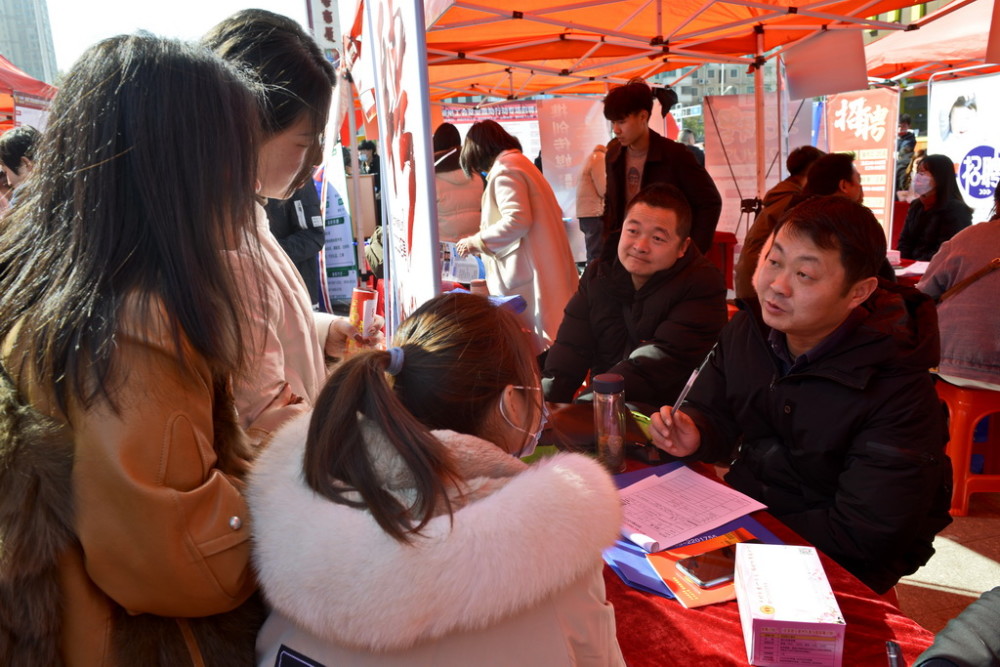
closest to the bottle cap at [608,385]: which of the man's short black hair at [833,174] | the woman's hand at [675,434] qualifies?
the woman's hand at [675,434]

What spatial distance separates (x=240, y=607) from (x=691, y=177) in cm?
377

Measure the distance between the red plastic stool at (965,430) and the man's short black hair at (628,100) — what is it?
2198 millimetres

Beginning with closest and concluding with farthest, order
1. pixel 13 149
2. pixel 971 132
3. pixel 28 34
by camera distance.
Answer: pixel 28 34, pixel 13 149, pixel 971 132

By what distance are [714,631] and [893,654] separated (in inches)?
9.7

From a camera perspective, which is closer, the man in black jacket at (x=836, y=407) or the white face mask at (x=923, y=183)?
the man in black jacket at (x=836, y=407)

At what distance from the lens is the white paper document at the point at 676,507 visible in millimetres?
1379

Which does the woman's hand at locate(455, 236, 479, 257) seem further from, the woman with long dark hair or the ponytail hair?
the woman with long dark hair

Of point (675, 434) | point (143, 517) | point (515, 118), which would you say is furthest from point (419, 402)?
point (515, 118)

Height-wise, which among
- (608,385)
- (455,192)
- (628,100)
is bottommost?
(608,385)

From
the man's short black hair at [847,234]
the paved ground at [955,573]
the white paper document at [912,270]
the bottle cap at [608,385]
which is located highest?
the man's short black hair at [847,234]

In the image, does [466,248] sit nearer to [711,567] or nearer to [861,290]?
[861,290]

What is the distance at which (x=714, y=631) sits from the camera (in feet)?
3.67

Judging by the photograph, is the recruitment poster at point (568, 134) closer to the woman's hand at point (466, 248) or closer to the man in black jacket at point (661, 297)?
the woman's hand at point (466, 248)

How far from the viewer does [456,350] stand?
1.08 meters
